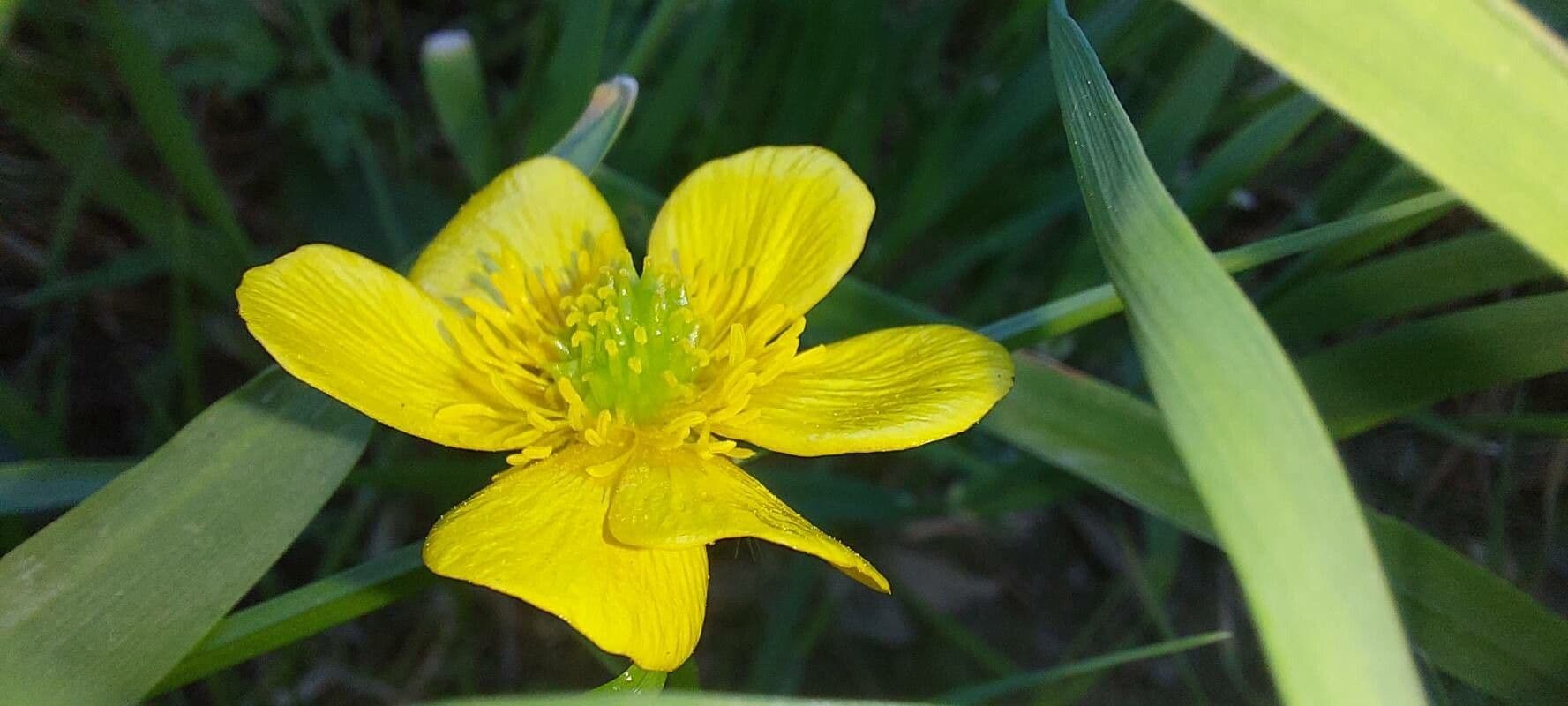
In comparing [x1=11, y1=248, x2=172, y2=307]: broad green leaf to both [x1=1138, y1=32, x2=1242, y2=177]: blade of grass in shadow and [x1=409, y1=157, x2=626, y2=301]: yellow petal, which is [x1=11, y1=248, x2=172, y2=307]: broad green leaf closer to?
[x1=409, y1=157, x2=626, y2=301]: yellow petal

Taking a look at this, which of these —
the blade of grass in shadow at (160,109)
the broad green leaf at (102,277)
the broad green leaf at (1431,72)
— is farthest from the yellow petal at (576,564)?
the broad green leaf at (102,277)

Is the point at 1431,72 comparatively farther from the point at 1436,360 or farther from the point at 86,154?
the point at 86,154

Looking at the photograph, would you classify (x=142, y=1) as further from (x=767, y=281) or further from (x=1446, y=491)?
(x=1446, y=491)

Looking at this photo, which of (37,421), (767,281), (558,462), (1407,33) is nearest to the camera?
(1407,33)

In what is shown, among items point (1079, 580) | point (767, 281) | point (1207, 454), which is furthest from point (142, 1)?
point (1079, 580)

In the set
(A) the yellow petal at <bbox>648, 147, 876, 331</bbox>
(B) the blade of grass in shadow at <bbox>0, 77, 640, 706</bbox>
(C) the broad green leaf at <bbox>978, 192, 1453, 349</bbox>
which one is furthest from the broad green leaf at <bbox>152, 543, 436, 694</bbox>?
(C) the broad green leaf at <bbox>978, 192, 1453, 349</bbox>
